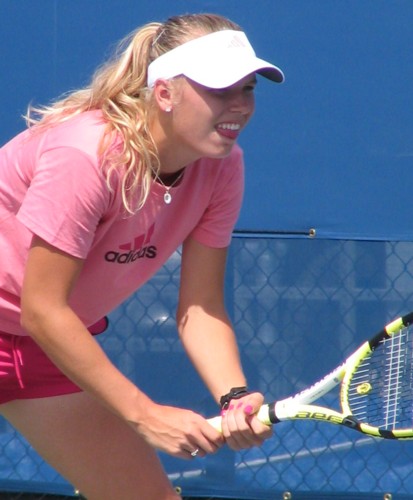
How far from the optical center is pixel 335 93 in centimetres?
349

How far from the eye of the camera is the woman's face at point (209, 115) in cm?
201

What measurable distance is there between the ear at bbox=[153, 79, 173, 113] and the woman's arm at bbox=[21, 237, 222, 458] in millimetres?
332

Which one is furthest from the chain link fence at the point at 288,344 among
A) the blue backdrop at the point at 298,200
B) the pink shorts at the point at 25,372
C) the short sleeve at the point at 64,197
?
the short sleeve at the point at 64,197

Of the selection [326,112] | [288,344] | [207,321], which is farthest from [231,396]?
[326,112]

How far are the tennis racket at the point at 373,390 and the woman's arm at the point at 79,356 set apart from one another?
8 centimetres

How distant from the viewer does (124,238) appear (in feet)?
6.99

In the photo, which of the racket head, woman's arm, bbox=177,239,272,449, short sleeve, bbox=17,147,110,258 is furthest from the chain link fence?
short sleeve, bbox=17,147,110,258

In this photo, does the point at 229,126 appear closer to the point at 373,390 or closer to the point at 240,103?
the point at 240,103

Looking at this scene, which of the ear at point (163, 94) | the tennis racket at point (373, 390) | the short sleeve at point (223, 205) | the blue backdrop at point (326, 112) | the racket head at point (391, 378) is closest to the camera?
the ear at point (163, 94)

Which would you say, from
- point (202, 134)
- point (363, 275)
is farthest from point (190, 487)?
point (202, 134)

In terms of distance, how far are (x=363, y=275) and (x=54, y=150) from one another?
5.69 ft

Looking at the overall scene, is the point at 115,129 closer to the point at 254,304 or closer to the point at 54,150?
the point at 54,150

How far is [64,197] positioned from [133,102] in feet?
0.87

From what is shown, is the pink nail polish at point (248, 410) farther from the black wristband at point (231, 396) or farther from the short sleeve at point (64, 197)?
the short sleeve at point (64, 197)
